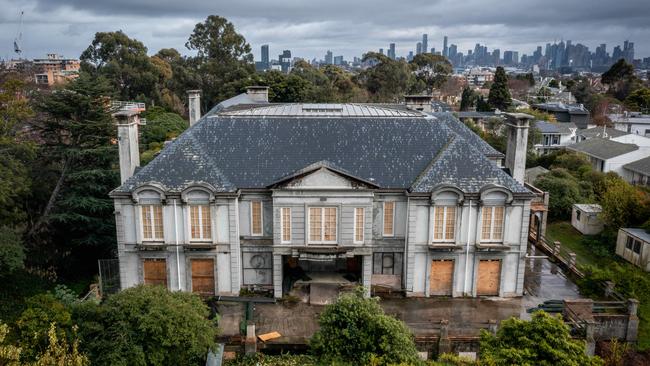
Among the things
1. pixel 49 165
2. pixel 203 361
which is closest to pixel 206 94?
pixel 49 165

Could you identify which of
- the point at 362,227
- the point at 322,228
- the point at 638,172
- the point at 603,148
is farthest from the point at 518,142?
the point at 603,148

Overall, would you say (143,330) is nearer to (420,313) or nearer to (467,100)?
(420,313)

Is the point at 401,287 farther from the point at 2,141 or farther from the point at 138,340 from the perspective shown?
the point at 2,141

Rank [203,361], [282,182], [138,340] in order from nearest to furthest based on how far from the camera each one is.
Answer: [138,340]
[203,361]
[282,182]

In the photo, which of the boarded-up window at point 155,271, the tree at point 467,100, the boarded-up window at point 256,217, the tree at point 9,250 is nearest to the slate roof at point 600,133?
the tree at point 467,100

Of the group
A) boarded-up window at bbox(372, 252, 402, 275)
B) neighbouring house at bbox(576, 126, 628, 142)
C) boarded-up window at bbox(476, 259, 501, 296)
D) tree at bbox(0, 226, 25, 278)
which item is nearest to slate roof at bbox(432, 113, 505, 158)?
boarded-up window at bbox(476, 259, 501, 296)

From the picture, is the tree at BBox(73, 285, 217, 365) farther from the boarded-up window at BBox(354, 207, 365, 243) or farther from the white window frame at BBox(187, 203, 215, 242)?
the boarded-up window at BBox(354, 207, 365, 243)
